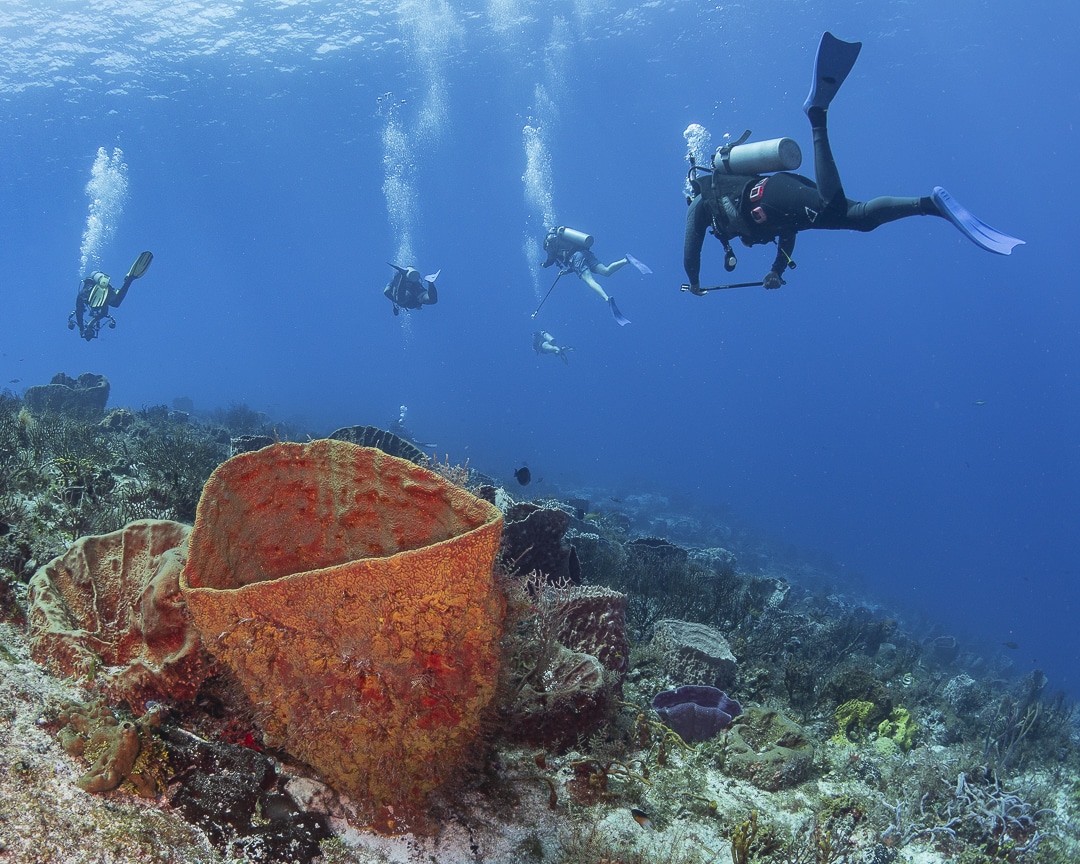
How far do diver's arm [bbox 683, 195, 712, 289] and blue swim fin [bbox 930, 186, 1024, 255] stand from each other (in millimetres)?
2650

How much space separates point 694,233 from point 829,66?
2350 millimetres

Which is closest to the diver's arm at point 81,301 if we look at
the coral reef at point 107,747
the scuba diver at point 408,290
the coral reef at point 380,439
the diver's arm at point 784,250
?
the scuba diver at point 408,290

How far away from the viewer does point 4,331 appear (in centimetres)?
15850

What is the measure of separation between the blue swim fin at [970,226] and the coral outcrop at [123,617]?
25.5 ft

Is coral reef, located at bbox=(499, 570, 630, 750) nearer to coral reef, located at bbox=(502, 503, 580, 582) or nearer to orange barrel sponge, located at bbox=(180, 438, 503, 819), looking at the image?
orange barrel sponge, located at bbox=(180, 438, 503, 819)

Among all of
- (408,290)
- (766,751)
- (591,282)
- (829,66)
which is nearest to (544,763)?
(766,751)

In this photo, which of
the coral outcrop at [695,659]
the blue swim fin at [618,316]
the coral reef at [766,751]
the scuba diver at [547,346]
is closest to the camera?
the coral reef at [766,751]

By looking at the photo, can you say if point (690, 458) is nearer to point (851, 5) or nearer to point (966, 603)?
point (966, 603)

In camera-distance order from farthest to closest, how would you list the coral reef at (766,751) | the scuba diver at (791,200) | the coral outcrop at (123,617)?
the scuba diver at (791,200), the coral reef at (766,751), the coral outcrop at (123,617)

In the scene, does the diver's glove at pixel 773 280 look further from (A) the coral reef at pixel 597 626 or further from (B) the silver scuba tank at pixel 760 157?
(A) the coral reef at pixel 597 626

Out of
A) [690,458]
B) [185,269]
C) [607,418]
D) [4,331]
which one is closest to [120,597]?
[690,458]

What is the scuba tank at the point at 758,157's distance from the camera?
6492 mm

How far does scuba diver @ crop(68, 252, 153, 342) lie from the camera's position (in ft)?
41.3

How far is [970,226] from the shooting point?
6.17 meters
